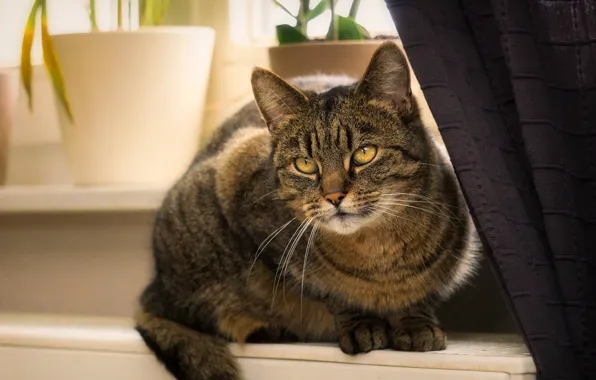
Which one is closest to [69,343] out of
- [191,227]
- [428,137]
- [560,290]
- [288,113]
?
[191,227]

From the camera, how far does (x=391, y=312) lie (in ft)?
3.96

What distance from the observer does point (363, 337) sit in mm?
1158

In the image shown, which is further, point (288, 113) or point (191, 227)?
point (191, 227)

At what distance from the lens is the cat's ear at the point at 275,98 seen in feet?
3.85

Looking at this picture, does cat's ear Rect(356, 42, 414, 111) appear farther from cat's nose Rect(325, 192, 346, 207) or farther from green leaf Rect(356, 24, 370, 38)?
green leaf Rect(356, 24, 370, 38)

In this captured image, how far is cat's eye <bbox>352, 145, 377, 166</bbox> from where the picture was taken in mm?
1118

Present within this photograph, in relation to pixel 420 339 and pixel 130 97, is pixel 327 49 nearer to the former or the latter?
pixel 130 97

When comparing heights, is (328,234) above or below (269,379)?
above

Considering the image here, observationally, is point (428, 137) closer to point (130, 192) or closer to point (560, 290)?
point (560, 290)

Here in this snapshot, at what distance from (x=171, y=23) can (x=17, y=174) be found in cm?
50

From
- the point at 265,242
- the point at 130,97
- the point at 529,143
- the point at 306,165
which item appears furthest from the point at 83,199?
the point at 529,143

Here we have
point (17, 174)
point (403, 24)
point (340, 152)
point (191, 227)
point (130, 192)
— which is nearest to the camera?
point (403, 24)

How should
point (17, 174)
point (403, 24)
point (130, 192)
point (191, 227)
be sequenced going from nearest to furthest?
point (403, 24)
point (191, 227)
point (130, 192)
point (17, 174)

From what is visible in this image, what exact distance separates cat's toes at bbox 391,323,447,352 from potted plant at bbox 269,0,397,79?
1.70 feet
